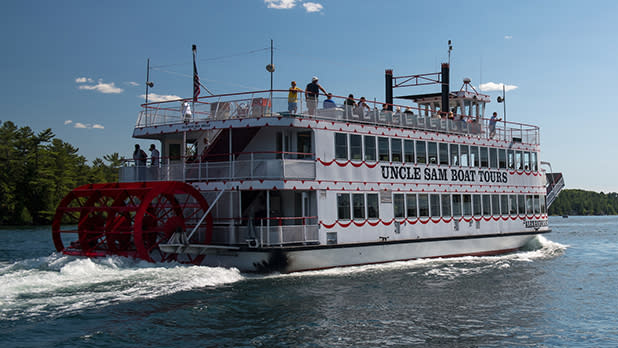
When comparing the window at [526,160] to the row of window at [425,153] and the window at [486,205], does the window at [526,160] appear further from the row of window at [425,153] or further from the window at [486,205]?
the window at [486,205]

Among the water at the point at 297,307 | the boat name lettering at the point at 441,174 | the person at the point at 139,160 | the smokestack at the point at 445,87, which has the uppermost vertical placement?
the smokestack at the point at 445,87

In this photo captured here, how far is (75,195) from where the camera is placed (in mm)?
20844

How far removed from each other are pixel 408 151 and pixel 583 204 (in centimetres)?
15012

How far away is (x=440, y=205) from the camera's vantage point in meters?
23.4

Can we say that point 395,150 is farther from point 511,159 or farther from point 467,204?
point 511,159

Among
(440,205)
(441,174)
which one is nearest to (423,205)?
(440,205)

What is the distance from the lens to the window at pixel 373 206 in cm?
2082

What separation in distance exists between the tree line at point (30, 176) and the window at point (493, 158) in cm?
4992

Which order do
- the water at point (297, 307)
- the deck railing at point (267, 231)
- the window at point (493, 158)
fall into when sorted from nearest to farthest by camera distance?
1. the water at point (297, 307)
2. the deck railing at point (267, 231)
3. the window at point (493, 158)

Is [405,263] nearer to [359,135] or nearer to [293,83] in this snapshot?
[359,135]

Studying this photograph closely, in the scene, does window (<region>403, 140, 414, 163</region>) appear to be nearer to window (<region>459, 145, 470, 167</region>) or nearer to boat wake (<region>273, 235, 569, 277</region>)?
window (<region>459, 145, 470, 167</region>)

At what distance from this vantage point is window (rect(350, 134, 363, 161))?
20.4 metres

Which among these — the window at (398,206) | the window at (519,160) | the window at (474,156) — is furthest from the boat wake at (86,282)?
the window at (519,160)

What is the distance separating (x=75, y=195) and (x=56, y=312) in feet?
28.0
